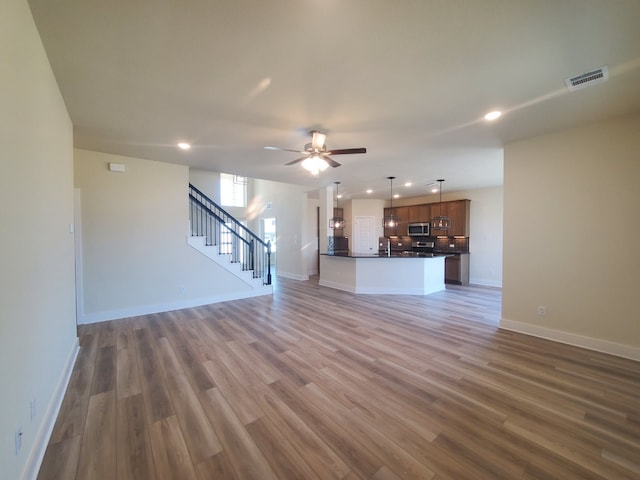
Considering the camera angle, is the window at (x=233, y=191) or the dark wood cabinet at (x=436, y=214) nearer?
the dark wood cabinet at (x=436, y=214)

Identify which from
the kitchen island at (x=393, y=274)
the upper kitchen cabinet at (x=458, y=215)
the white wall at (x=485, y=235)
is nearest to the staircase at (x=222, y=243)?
the kitchen island at (x=393, y=274)

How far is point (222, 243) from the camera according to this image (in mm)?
5809

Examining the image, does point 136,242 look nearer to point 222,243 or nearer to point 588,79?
point 222,243

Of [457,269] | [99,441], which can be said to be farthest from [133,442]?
[457,269]

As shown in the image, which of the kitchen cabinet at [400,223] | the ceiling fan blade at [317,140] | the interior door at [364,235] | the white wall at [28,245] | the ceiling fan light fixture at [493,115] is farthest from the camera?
the interior door at [364,235]

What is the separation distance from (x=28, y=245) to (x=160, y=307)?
11.7ft

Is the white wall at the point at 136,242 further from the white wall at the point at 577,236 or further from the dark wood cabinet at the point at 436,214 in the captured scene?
the dark wood cabinet at the point at 436,214

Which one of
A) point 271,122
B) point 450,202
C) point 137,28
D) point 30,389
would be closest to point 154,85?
point 137,28

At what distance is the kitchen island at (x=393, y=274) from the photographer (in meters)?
6.12

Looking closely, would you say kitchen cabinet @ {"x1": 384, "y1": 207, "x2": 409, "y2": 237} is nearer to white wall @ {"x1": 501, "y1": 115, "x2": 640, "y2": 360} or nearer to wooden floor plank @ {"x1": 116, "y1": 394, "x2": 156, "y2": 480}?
white wall @ {"x1": 501, "y1": 115, "x2": 640, "y2": 360}

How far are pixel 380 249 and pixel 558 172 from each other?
20.9 feet

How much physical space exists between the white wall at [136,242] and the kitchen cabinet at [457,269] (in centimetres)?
670

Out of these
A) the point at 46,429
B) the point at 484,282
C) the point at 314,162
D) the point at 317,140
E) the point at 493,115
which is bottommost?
the point at 484,282

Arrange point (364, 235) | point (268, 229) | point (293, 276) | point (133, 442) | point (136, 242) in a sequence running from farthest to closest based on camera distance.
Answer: point (268, 229), point (364, 235), point (293, 276), point (136, 242), point (133, 442)
